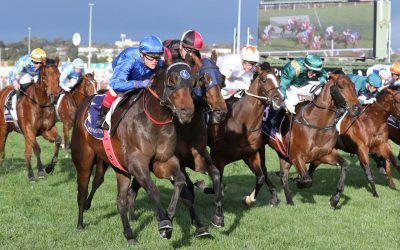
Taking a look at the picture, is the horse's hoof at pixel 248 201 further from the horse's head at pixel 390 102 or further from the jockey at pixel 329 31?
the jockey at pixel 329 31

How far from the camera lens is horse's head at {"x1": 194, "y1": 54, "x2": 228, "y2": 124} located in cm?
564

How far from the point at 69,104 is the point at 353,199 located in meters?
7.64

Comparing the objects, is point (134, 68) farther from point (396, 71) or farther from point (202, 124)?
point (396, 71)

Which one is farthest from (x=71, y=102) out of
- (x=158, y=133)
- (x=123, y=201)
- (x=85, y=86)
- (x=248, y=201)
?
(x=158, y=133)

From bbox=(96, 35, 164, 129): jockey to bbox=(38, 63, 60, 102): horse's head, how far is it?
3966 mm

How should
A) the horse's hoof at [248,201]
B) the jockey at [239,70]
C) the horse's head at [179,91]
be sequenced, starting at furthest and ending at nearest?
the horse's hoof at [248,201] → the jockey at [239,70] → the horse's head at [179,91]

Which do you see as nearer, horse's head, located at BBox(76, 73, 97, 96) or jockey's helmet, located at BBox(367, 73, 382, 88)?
jockey's helmet, located at BBox(367, 73, 382, 88)

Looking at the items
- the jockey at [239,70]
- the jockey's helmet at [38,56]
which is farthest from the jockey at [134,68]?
the jockey's helmet at [38,56]

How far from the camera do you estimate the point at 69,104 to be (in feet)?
45.1

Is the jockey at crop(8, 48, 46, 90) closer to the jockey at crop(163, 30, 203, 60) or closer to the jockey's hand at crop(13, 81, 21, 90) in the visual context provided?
the jockey's hand at crop(13, 81, 21, 90)


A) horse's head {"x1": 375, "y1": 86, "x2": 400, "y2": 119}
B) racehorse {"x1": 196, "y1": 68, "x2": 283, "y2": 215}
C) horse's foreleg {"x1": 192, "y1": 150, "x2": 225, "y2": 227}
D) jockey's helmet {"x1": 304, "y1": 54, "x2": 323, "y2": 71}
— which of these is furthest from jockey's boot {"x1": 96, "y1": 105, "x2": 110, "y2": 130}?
horse's head {"x1": 375, "y1": 86, "x2": 400, "y2": 119}

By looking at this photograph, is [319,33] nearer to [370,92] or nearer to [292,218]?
[370,92]

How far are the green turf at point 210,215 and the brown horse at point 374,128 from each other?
0.71 meters

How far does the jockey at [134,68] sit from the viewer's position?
5516mm
